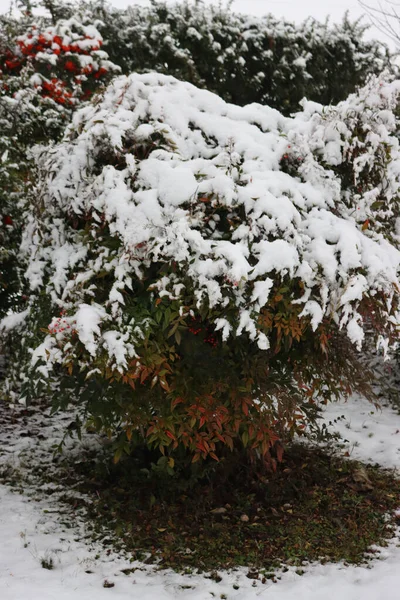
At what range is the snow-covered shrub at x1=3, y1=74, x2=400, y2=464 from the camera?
268 cm

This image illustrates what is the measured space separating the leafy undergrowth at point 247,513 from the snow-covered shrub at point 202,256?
497mm

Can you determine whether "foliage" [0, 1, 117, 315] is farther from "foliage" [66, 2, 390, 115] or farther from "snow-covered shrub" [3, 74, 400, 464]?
"foliage" [66, 2, 390, 115]

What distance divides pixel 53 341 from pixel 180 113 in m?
1.48

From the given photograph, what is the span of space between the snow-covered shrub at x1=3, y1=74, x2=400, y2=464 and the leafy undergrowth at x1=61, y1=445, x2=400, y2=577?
497 mm

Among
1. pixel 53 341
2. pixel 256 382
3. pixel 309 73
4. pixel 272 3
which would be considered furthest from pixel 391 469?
pixel 272 3

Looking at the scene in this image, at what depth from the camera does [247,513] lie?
3488 millimetres

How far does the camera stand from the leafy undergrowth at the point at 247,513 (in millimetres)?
3068

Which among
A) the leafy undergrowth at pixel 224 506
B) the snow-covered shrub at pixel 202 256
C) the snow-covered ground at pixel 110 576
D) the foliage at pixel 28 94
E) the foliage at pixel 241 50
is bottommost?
the snow-covered ground at pixel 110 576

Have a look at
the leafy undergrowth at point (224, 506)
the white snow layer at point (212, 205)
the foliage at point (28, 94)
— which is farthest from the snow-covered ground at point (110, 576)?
the foliage at point (28, 94)

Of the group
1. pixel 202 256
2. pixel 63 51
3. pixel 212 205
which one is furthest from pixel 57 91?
pixel 202 256

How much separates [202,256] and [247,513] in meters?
1.77

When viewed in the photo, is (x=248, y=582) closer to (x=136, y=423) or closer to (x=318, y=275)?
(x=136, y=423)

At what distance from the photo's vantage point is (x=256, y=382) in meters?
3.14

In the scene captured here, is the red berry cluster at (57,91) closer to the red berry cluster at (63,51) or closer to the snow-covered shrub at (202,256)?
the red berry cluster at (63,51)
